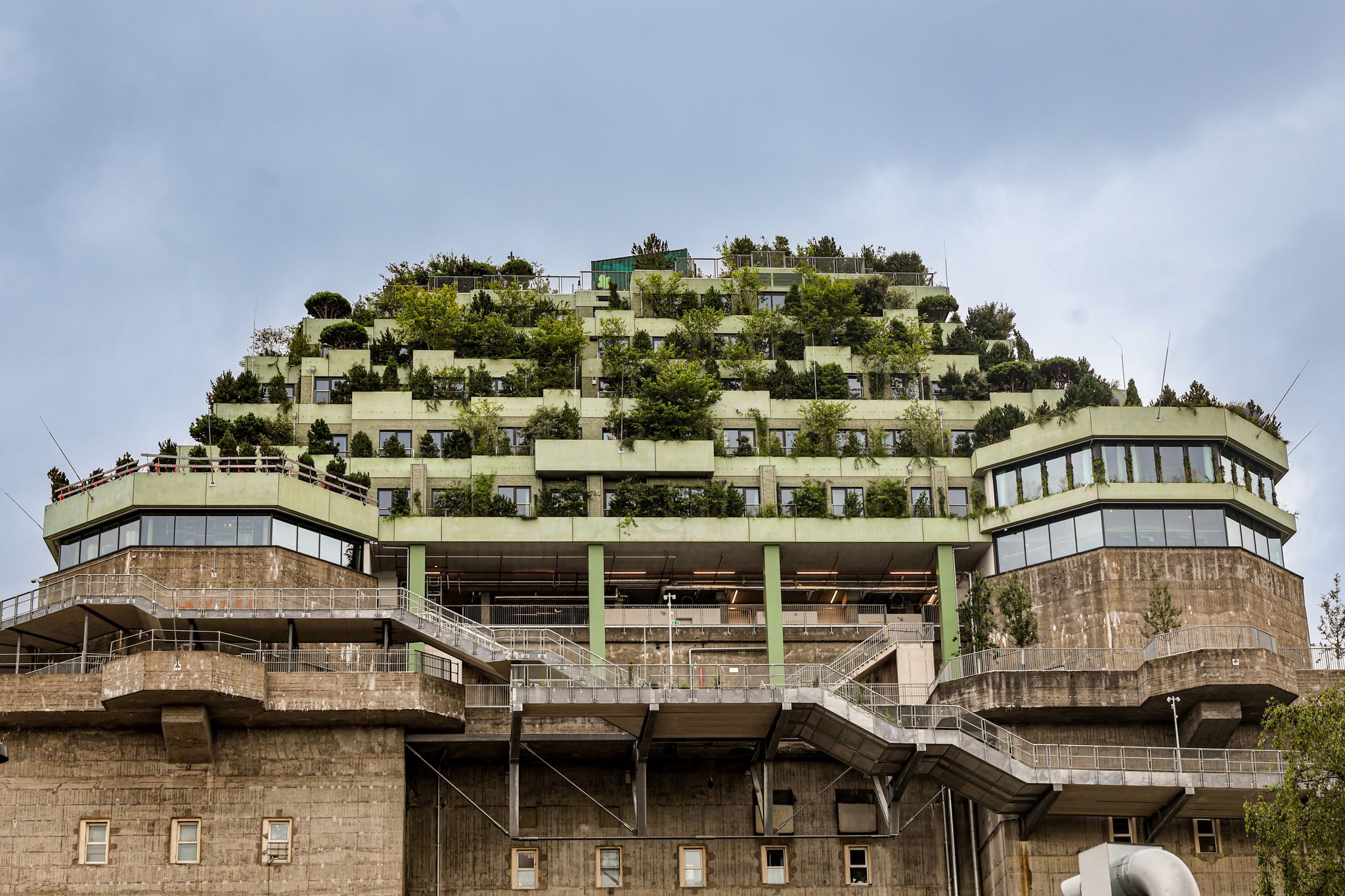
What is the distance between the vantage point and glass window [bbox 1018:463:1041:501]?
66000mm

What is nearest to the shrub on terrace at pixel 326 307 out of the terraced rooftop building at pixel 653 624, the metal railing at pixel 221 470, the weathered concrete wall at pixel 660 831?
the terraced rooftop building at pixel 653 624

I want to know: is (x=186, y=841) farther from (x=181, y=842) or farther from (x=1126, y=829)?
(x=1126, y=829)

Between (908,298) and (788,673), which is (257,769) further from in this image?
(908,298)

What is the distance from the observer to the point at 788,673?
172 ft

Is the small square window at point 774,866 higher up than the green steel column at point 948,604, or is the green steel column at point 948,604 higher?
the green steel column at point 948,604

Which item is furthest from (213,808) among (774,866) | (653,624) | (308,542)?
(653,624)

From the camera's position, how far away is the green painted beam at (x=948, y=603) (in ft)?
213

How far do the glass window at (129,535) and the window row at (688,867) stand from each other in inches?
708

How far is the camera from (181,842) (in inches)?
2036

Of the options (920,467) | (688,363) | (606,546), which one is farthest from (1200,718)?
(688,363)

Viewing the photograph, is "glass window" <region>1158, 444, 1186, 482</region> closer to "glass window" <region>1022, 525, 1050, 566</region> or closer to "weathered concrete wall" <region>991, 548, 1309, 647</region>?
"weathered concrete wall" <region>991, 548, 1309, 647</region>

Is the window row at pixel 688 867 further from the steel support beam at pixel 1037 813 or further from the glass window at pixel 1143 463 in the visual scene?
the glass window at pixel 1143 463

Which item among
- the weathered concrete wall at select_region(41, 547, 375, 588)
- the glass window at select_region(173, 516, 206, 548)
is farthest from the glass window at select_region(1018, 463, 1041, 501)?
the glass window at select_region(173, 516, 206, 548)

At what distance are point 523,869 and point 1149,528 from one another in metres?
27.0
